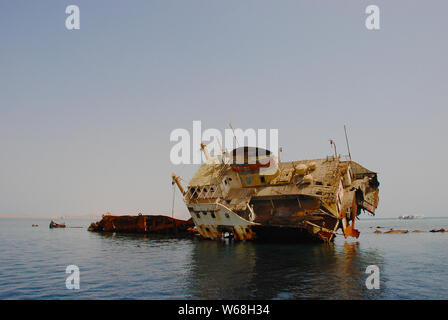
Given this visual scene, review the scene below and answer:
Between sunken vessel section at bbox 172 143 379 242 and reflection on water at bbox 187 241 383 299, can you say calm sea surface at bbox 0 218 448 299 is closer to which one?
reflection on water at bbox 187 241 383 299

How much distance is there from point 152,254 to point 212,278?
1694cm

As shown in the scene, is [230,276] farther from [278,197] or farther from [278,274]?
[278,197]

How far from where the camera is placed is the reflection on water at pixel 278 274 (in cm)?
2000

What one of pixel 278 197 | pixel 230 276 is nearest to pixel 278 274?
pixel 230 276

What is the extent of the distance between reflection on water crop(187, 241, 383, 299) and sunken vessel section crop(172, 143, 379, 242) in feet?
13.2

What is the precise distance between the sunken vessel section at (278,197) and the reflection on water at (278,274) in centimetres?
403

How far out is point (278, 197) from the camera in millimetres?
44531

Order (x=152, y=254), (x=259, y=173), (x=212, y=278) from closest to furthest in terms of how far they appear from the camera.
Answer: (x=212, y=278), (x=152, y=254), (x=259, y=173)

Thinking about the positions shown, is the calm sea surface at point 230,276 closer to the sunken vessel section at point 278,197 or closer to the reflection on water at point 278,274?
the reflection on water at point 278,274

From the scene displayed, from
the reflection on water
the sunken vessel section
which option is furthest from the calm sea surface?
the sunken vessel section

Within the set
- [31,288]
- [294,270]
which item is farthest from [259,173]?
[31,288]
